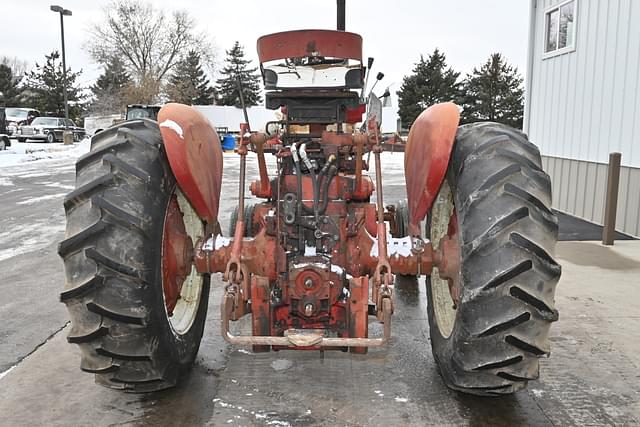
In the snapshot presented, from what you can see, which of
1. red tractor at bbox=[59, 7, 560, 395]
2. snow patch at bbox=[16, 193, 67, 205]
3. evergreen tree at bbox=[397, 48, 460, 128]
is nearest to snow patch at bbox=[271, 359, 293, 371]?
red tractor at bbox=[59, 7, 560, 395]

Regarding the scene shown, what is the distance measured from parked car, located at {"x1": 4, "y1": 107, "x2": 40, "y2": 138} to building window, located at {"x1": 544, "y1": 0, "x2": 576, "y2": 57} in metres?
33.1

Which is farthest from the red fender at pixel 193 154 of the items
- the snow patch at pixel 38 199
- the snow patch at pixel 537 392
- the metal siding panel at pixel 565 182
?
the snow patch at pixel 38 199

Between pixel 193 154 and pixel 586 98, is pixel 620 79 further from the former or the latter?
pixel 193 154

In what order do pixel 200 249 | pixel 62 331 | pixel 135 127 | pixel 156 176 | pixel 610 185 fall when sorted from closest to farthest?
pixel 156 176, pixel 135 127, pixel 200 249, pixel 62 331, pixel 610 185

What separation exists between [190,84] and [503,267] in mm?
49979

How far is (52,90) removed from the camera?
179ft

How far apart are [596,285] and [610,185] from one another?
2.46m

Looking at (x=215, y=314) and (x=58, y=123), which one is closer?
(x=215, y=314)

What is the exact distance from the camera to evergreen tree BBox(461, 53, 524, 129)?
146ft

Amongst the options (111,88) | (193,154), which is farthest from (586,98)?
(111,88)

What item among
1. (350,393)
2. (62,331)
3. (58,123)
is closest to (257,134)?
(350,393)

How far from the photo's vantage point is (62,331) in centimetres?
495

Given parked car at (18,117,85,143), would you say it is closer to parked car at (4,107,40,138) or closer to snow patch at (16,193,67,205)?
parked car at (4,107,40,138)

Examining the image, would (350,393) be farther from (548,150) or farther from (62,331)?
(548,150)
